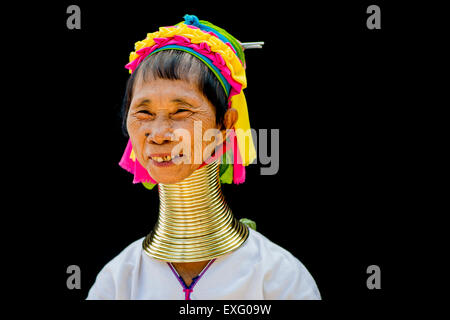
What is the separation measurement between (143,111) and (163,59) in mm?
303

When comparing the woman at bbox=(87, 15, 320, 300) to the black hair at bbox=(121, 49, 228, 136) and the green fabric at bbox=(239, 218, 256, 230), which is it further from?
the green fabric at bbox=(239, 218, 256, 230)

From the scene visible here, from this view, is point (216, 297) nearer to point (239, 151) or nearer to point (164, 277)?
point (164, 277)

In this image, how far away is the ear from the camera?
2879 millimetres

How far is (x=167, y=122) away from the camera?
2.67 m

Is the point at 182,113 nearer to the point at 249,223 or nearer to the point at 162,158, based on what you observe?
the point at 162,158

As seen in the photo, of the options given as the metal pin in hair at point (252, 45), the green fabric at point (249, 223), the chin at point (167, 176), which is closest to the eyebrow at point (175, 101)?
the chin at point (167, 176)

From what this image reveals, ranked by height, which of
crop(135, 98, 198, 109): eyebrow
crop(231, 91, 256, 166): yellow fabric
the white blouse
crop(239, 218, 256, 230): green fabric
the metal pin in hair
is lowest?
the white blouse

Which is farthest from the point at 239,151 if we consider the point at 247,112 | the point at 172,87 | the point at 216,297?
the point at 216,297

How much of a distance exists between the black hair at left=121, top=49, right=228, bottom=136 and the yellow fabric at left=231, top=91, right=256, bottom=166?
0.67 feet

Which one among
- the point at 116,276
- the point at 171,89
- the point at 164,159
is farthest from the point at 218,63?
the point at 116,276

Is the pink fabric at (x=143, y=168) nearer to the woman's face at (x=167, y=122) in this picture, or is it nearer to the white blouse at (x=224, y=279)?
the woman's face at (x=167, y=122)

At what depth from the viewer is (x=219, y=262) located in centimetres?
299

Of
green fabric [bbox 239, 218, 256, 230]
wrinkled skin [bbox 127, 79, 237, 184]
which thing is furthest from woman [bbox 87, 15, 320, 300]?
green fabric [bbox 239, 218, 256, 230]
